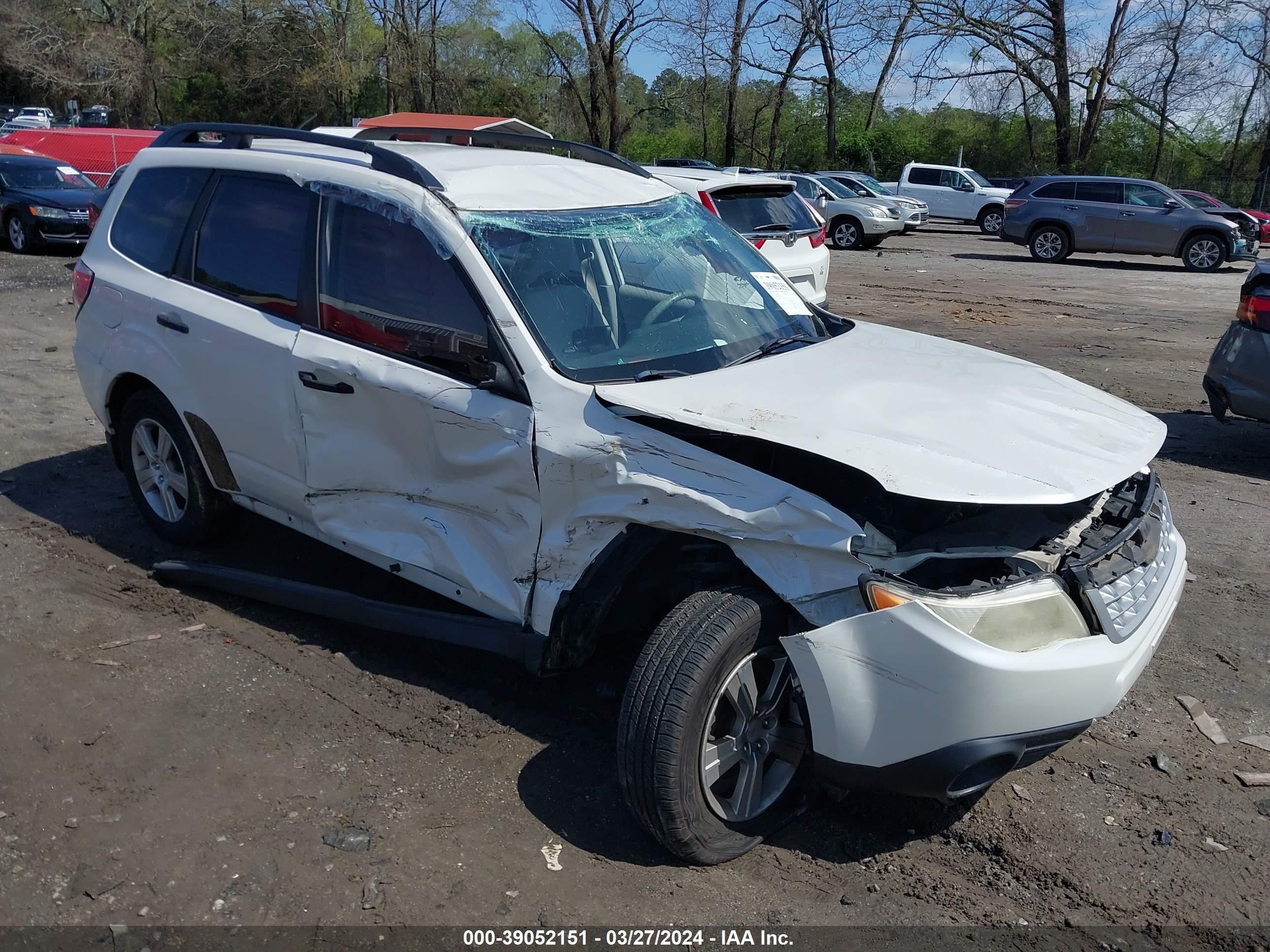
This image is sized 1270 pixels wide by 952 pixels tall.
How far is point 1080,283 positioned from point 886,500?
17.0 m

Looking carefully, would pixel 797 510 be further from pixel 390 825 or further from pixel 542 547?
pixel 390 825

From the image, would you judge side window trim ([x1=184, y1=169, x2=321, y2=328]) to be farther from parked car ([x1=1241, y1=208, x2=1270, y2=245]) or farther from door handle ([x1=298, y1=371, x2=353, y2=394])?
parked car ([x1=1241, y1=208, x2=1270, y2=245])

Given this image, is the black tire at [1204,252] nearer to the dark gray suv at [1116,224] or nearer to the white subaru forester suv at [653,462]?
the dark gray suv at [1116,224]

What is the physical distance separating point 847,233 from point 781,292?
2171 cm

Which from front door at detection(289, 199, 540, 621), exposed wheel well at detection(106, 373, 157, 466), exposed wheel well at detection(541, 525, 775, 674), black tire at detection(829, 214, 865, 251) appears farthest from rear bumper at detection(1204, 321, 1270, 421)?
black tire at detection(829, 214, 865, 251)

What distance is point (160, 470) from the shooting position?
519 centimetres

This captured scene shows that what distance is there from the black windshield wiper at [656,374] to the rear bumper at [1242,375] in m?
5.06

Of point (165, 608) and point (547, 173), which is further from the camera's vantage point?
point (165, 608)

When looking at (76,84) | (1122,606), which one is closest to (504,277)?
(1122,606)

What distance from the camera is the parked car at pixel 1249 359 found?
22.9 ft

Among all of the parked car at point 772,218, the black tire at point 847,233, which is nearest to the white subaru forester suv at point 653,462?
the parked car at point 772,218

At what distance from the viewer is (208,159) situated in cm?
487

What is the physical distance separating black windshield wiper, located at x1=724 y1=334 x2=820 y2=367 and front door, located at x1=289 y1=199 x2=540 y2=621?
0.81 meters

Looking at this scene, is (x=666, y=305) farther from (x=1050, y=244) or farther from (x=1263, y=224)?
(x=1263, y=224)
